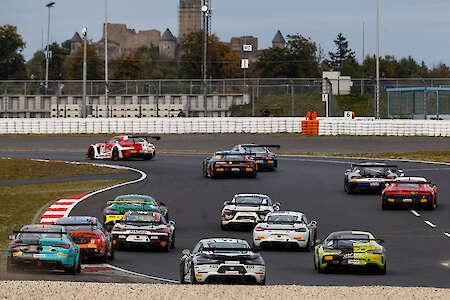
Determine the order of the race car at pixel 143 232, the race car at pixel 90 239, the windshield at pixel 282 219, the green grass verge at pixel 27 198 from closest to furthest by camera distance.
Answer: the race car at pixel 90 239, the race car at pixel 143 232, the windshield at pixel 282 219, the green grass verge at pixel 27 198

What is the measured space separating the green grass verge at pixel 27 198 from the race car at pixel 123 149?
11481 mm

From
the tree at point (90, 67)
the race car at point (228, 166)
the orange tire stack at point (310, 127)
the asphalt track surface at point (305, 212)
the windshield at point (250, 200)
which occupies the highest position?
the tree at point (90, 67)

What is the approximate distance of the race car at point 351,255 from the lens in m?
22.2

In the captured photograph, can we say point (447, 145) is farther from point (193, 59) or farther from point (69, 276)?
point (193, 59)

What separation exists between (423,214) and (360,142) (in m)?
32.7

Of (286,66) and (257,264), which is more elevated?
(286,66)

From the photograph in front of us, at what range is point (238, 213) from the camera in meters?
31.8

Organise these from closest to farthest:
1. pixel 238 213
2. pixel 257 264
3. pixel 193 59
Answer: pixel 257 264, pixel 238 213, pixel 193 59

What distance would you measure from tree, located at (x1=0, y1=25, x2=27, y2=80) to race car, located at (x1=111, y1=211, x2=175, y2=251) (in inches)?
4635

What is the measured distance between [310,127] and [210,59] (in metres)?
75.8

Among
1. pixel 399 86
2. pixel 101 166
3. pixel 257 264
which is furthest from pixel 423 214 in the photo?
pixel 399 86

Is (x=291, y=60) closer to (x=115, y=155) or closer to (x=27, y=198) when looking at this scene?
(x=115, y=155)

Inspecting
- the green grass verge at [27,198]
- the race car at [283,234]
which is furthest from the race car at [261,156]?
the race car at [283,234]

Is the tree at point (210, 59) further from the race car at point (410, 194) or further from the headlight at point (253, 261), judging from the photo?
the headlight at point (253, 261)
